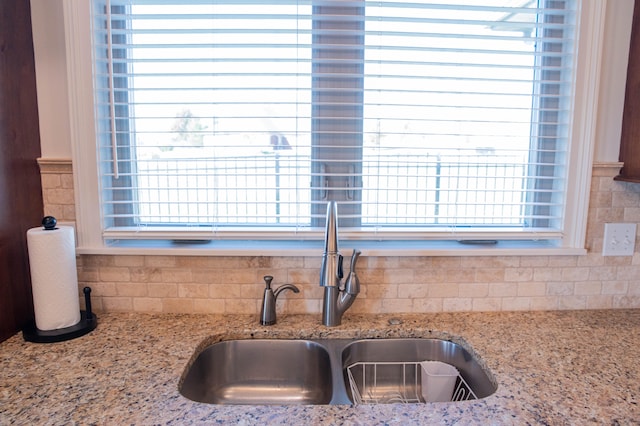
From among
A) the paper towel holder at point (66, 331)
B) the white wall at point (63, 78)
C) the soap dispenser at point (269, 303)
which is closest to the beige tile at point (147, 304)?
the paper towel holder at point (66, 331)

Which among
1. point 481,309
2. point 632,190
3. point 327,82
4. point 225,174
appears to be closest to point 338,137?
point 327,82

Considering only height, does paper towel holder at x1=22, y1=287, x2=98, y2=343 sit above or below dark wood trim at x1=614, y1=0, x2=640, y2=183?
below

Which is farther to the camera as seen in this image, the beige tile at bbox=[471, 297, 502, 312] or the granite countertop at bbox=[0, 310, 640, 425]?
the beige tile at bbox=[471, 297, 502, 312]

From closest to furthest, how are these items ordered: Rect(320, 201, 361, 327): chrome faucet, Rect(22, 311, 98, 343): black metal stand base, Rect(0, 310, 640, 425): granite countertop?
Rect(0, 310, 640, 425): granite countertop → Rect(22, 311, 98, 343): black metal stand base → Rect(320, 201, 361, 327): chrome faucet

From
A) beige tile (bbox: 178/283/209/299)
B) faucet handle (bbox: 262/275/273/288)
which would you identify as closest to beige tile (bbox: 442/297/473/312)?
faucet handle (bbox: 262/275/273/288)

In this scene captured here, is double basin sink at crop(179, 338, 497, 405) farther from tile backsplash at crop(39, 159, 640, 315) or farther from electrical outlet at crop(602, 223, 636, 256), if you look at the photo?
electrical outlet at crop(602, 223, 636, 256)

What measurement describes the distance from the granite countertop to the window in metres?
0.33

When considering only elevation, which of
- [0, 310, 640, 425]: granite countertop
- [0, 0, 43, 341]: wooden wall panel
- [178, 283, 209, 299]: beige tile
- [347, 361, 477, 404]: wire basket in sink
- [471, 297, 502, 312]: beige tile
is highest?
[0, 0, 43, 341]: wooden wall panel

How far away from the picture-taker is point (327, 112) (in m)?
1.48

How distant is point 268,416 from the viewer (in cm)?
91

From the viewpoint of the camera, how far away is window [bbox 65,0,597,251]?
A: 1.41 m

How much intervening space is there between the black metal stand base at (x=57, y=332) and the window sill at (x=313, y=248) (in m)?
0.26

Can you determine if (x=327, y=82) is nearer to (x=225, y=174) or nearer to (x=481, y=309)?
(x=225, y=174)

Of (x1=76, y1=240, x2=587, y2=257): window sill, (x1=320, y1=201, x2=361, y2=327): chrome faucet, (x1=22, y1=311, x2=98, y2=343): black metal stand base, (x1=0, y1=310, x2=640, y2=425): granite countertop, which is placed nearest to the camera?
(x1=0, y1=310, x2=640, y2=425): granite countertop
